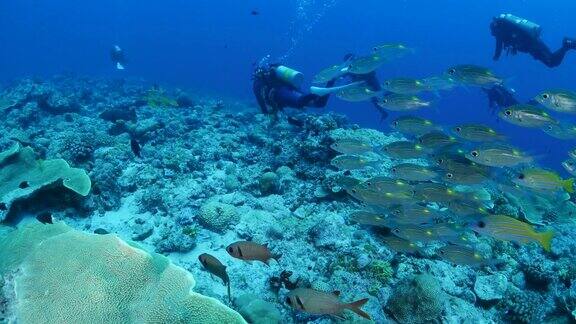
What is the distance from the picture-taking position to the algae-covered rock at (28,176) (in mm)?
6215

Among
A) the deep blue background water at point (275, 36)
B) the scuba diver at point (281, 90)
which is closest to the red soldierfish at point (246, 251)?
the scuba diver at point (281, 90)

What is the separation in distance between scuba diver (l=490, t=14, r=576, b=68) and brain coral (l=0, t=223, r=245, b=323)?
40.8 feet

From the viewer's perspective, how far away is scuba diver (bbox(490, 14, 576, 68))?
11609mm

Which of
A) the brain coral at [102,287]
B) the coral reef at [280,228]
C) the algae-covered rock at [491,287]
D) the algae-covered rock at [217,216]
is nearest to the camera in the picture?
the brain coral at [102,287]

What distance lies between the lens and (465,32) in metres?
154

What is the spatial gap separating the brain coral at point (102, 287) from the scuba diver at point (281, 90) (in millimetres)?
8167

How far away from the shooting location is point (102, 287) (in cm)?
331

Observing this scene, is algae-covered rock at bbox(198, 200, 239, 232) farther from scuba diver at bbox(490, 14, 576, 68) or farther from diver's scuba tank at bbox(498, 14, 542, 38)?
diver's scuba tank at bbox(498, 14, 542, 38)

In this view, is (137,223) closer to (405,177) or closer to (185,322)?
(185,322)

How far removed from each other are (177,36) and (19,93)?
119 m

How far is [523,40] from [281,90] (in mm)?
7644

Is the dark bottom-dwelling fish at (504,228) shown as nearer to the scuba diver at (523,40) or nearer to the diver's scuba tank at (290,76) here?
the diver's scuba tank at (290,76)

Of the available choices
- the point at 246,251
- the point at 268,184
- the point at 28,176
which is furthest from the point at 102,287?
the point at 268,184

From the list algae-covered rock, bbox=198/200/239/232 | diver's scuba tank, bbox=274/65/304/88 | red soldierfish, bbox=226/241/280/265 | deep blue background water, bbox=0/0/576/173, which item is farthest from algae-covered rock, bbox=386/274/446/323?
deep blue background water, bbox=0/0/576/173
